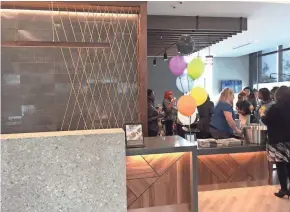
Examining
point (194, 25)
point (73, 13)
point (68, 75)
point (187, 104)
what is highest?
point (194, 25)

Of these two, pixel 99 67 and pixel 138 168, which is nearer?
pixel 138 168

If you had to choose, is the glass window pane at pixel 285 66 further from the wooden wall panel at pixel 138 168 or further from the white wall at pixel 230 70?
the wooden wall panel at pixel 138 168

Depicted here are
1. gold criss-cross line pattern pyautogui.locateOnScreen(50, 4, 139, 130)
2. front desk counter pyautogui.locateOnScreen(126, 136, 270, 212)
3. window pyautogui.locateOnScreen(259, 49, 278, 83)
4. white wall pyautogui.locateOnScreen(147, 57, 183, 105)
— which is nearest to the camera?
front desk counter pyautogui.locateOnScreen(126, 136, 270, 212)

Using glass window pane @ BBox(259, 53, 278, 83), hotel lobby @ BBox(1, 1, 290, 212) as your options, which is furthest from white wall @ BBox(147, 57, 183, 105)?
hotel lobby @ BBox(1, 1, 290, 212)

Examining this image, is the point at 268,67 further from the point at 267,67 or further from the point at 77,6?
the point at 77,6

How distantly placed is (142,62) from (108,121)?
0.94 metres

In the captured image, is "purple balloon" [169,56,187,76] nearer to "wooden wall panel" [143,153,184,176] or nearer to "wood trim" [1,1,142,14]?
"wood trim" [1,1,142,14]

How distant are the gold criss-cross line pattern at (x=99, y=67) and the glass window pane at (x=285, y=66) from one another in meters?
7.33

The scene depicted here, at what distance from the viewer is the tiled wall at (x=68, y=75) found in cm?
383

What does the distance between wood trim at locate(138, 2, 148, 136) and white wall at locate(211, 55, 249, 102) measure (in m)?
8.48

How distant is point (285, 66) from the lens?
32.5 ft

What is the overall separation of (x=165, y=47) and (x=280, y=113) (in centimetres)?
473

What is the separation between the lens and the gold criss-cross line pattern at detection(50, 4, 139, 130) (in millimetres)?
3977

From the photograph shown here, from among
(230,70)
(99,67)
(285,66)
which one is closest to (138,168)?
(99,67)
